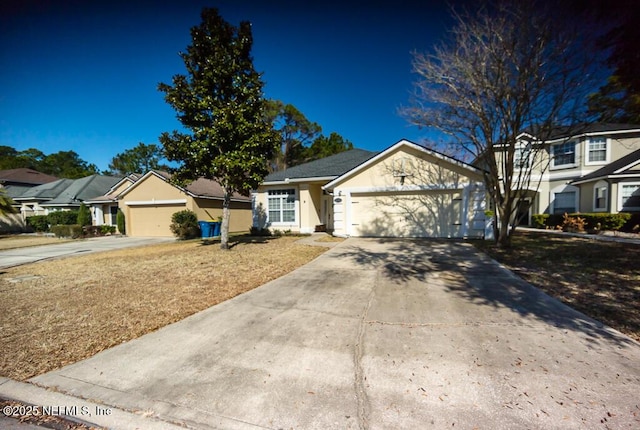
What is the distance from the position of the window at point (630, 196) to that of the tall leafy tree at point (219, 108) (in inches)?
692

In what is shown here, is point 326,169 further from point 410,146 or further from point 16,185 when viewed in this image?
point 16,185

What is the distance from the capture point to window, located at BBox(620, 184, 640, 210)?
523 inches

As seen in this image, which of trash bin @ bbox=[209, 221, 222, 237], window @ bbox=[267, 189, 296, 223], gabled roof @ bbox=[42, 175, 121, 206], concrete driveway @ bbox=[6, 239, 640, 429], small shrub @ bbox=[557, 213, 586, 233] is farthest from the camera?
gabled roof @ bbox=[42, 175, 121, 206]

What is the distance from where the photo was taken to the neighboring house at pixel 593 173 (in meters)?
13.3

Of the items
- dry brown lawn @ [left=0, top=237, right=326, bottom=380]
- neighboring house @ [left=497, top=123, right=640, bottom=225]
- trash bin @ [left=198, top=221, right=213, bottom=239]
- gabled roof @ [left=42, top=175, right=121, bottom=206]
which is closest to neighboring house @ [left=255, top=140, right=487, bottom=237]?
neighboring house @ [left=497, top=123, right=640, bottom=225]

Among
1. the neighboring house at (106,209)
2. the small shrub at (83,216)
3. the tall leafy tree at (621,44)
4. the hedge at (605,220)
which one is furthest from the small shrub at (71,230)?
the hedge at (605,220)

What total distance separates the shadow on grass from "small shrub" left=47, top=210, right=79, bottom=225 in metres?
23.9

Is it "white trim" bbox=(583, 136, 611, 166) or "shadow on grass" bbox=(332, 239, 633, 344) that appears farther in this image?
"white trim" bbox=(583, 136, 611, 166)

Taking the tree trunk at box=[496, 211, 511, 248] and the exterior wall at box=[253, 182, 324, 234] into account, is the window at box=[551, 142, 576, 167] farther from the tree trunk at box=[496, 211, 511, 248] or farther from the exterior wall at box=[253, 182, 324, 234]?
the exterior wall at box=[253, 182, 324, 234]

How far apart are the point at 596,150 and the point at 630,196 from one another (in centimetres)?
408

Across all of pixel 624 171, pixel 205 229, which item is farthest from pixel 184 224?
pixel 624 171

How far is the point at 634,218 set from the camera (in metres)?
12.8

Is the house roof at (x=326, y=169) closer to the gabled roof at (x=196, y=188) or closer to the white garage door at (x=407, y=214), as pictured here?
the white garage door at (x=407, y=214)

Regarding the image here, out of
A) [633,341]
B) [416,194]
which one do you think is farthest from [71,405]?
[416,194]
